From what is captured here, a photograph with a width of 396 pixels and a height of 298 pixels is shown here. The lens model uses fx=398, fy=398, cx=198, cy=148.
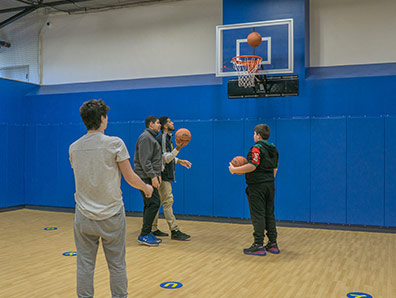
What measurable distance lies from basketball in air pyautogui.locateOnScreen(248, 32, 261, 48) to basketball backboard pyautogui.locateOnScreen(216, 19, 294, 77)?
14.6 inches

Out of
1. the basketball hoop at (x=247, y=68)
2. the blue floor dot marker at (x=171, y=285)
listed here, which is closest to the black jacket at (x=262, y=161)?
the blue floor dot marker at (x=171, y=285)

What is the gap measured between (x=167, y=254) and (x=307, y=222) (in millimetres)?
3179

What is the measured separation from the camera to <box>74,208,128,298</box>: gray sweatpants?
102 inches

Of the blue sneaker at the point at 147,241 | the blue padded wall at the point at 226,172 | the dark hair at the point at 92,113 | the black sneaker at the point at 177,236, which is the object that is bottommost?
the black sneaker at the point at 177,236

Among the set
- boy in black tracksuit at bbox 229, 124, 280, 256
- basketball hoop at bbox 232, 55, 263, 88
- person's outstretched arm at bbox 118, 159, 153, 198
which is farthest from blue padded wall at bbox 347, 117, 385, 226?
person's outstretched arm at bbox 118, 159, 153, 198

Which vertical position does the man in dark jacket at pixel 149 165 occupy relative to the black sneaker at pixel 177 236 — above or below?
above

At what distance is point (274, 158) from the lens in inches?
197

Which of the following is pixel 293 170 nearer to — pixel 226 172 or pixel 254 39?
pixel 226 172

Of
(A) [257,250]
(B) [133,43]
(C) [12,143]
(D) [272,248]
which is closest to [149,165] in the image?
(A) [257,250]

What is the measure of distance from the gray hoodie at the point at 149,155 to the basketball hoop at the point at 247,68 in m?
2.56

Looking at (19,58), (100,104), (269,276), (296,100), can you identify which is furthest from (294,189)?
(19,58)

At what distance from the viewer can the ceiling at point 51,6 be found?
938 cm

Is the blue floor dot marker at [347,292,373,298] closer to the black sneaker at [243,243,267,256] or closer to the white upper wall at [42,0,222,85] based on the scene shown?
the black sneaker at [243,243,267,256]

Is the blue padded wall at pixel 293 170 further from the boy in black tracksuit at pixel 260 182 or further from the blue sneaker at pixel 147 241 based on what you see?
the blue sneaker at pixel 147 241
